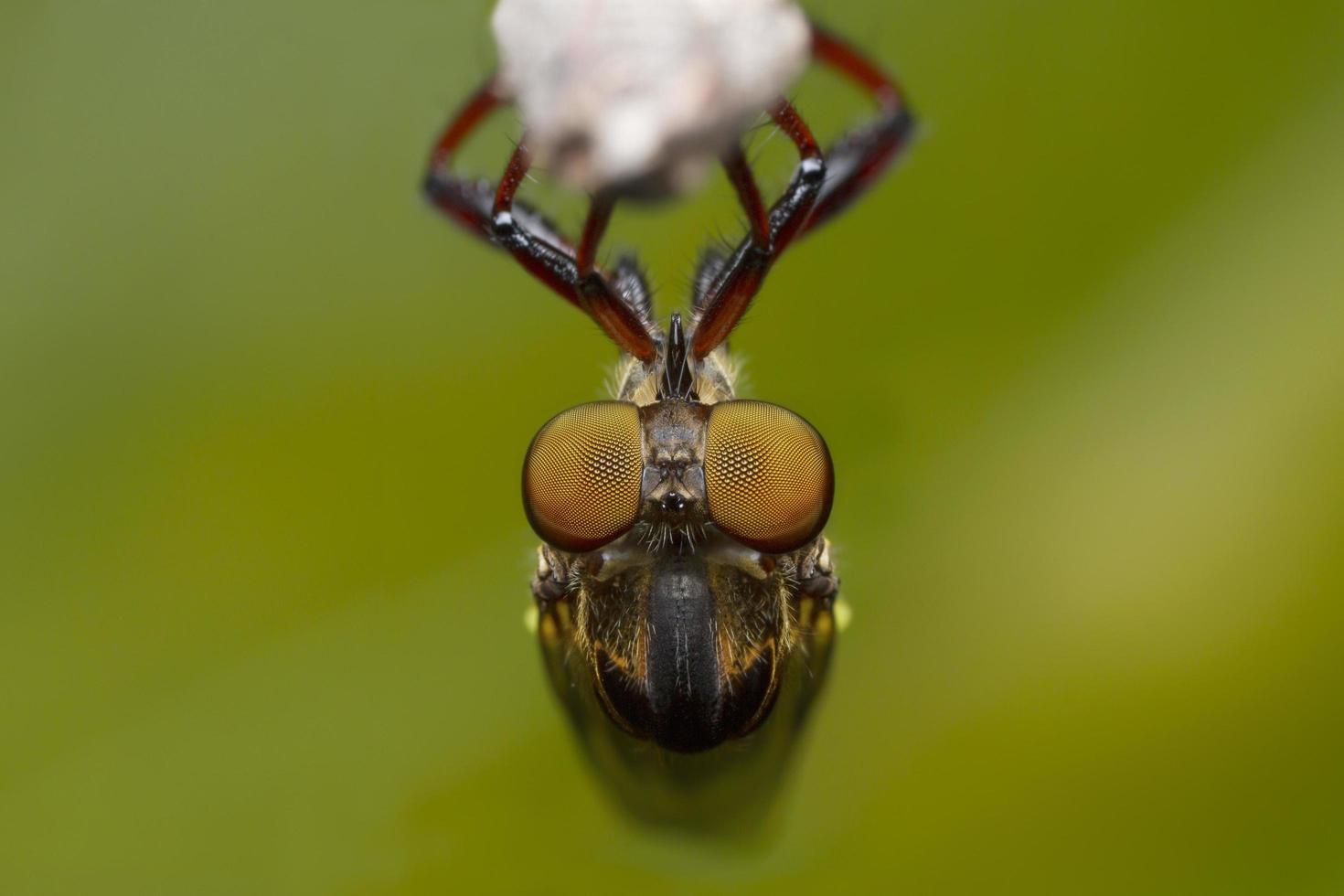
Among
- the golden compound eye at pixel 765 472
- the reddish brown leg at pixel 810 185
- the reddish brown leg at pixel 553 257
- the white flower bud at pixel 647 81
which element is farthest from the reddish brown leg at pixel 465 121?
the white flower bud at pixel 647 81

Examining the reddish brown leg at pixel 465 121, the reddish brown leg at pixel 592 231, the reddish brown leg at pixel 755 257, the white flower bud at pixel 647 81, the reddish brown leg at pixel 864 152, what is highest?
the reddish brown leg at pixel 465 121

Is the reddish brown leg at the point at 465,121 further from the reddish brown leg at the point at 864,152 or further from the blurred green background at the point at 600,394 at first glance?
the blurred green background at the point at 600,394

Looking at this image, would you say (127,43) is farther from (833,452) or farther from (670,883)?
(670,883)

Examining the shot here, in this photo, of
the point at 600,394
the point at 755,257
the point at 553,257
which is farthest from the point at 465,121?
the point at 600,394

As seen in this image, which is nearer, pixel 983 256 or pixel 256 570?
pixel 983 256

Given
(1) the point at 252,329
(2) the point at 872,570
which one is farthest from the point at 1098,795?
(1) the point at 252,329

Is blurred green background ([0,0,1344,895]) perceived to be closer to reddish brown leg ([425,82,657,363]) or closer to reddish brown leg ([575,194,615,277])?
reddish brown leg ([425,82,657,363])

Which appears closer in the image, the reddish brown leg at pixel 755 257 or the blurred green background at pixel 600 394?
the reddish brown leg at pixel 755 257
